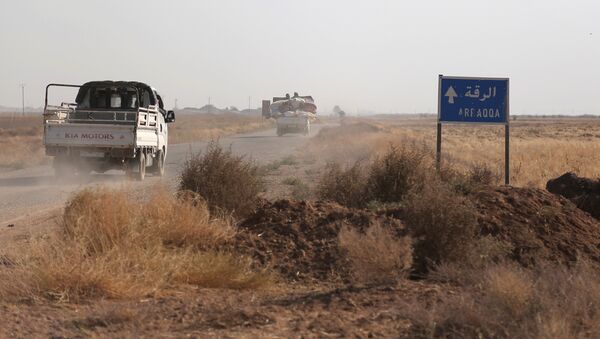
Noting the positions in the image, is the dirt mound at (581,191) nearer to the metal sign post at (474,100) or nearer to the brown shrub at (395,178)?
the metal sign post at (474,100)

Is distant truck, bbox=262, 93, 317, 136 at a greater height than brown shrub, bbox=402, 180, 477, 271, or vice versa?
distant truck, bbox=262, 93, 317, 136

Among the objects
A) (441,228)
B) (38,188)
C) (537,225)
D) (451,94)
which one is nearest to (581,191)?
(451,94)

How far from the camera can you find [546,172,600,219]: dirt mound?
11.5 meters

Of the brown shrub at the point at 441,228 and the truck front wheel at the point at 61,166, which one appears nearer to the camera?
the brown shrub at the point at 441,228

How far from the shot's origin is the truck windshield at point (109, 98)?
20.7 m

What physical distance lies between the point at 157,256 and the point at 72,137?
12.7 meters

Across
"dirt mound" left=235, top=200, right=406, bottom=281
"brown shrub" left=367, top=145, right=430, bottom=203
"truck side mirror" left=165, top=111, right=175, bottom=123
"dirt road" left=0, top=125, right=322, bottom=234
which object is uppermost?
"truck side mirror" left=165, top=111, right=175, bottom=123

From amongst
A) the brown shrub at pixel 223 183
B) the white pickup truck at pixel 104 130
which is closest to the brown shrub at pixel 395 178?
the brown shrub at pixel 223 183

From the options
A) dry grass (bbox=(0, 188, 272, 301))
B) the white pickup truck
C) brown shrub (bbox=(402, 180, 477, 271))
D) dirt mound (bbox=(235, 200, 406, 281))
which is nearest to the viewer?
dry grass (bbox=(0, 188, 272, 301))

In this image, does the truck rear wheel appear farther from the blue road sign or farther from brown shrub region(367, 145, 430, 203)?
brown shrub region(367, 145, 430, 203)

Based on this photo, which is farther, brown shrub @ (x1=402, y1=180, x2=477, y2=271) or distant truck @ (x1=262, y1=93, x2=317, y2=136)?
distant truck @ (x1=262, y1=93, x2=317, y2=136)

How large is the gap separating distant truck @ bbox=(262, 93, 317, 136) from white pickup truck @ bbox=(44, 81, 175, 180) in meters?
36.8

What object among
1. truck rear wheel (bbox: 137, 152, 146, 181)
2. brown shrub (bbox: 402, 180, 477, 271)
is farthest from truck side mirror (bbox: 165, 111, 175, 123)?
brown shrub (bbox: 402, 180, 477, 271)

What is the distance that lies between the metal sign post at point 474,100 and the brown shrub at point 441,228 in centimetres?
674
